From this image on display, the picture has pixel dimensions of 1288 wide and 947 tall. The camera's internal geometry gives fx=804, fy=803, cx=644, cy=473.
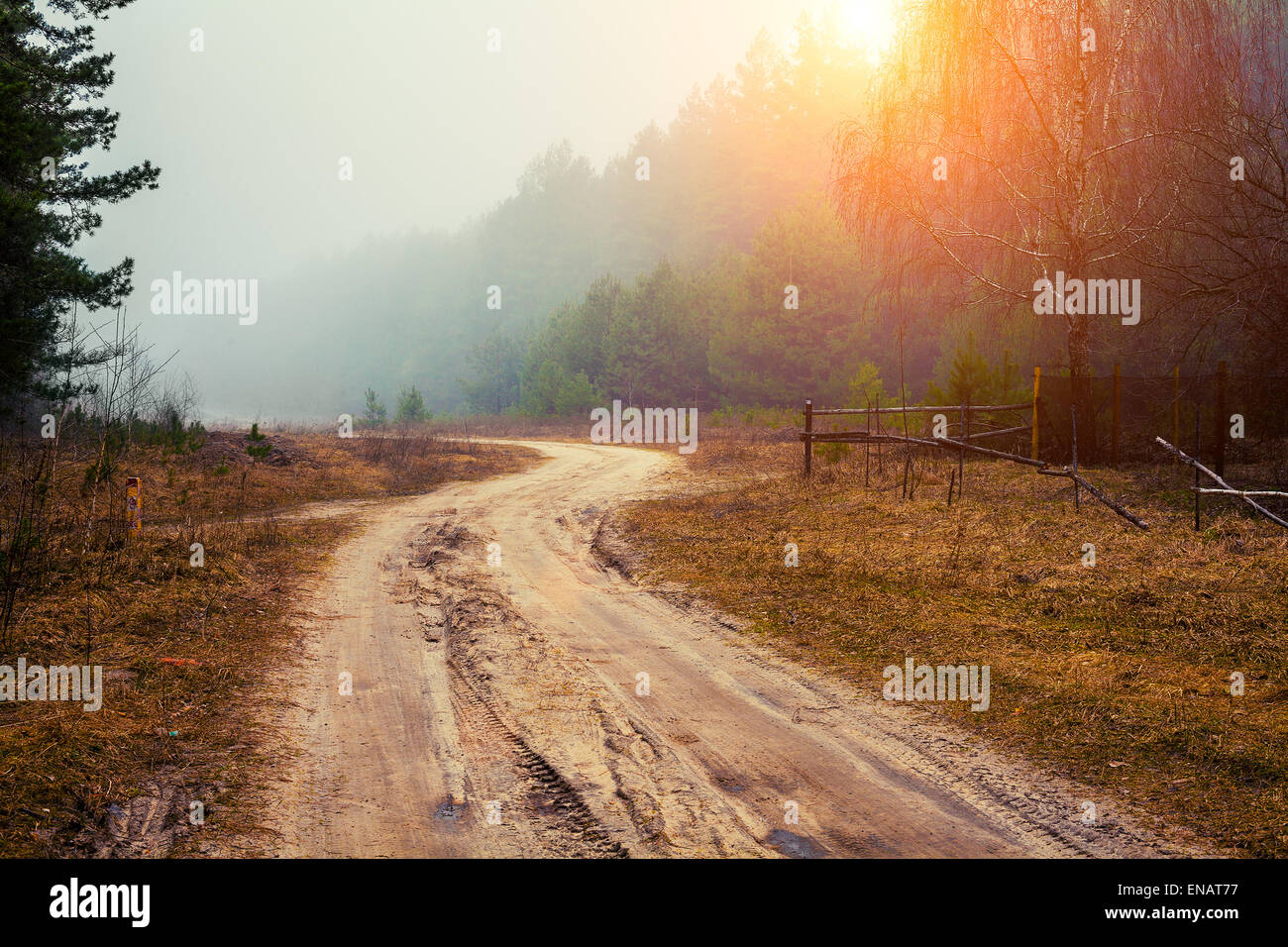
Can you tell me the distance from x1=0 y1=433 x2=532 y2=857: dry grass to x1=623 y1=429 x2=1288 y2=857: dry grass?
16.1 ft

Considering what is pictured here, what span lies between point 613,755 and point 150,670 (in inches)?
169

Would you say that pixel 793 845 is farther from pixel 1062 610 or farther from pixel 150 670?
pixel 150 670

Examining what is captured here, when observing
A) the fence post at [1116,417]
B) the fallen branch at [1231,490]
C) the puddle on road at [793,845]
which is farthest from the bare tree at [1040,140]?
the puddle on road at [793,845]

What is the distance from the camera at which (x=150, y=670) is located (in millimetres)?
6824

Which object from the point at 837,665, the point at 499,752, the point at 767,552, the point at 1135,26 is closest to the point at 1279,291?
the point at 1135,26

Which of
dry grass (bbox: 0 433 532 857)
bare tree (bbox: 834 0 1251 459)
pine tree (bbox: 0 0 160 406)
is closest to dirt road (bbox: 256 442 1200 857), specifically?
dry grass (bbox: 0 433 532 857)

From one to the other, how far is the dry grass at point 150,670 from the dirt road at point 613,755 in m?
0.50

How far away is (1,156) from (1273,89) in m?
23.6

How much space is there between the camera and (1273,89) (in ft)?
56.1

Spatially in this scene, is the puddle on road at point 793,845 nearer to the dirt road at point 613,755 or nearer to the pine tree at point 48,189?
the dirt road at point 613,755

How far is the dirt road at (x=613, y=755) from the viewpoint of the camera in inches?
165

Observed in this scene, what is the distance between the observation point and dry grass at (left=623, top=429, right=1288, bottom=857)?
199 inches
